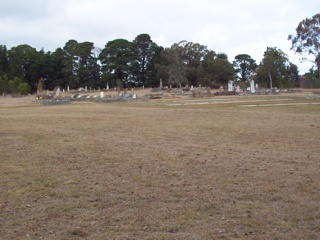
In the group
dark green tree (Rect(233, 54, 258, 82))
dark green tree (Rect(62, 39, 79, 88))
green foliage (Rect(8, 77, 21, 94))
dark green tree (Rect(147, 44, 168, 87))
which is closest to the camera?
green foliage (Rect(8, 77, 21, 94))

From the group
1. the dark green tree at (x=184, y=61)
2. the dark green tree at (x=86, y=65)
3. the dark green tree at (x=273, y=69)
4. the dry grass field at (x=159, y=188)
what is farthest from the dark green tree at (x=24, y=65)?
the dry grass field at (x=159, y=188)

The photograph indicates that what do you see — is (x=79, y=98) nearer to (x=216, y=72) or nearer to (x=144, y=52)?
(x=216, y=72)

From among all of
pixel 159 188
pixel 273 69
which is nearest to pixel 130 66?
pixel 273 69

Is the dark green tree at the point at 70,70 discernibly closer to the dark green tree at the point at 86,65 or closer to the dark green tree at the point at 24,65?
the dark green tree at the point at 86,65

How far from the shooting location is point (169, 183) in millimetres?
5445

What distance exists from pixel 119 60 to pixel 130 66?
9.17 feet

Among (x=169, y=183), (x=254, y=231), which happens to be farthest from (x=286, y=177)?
(x=254, y=231)

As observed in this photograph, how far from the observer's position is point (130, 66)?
8050cm

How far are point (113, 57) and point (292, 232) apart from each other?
79053 millimetres

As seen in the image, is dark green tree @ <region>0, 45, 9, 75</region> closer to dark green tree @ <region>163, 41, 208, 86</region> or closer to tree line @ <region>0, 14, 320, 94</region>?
tree line @ <region>0, 14, 320, 94</region>

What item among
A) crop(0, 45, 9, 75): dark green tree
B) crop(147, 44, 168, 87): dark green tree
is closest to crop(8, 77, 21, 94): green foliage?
crop(0, 45, 9, 75): dark green tree

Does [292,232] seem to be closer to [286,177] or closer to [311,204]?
[311,204]


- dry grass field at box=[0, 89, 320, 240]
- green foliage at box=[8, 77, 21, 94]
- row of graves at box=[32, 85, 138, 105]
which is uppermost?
green foliage at box=[8, 77, 21, 94]

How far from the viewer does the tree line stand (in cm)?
6925
